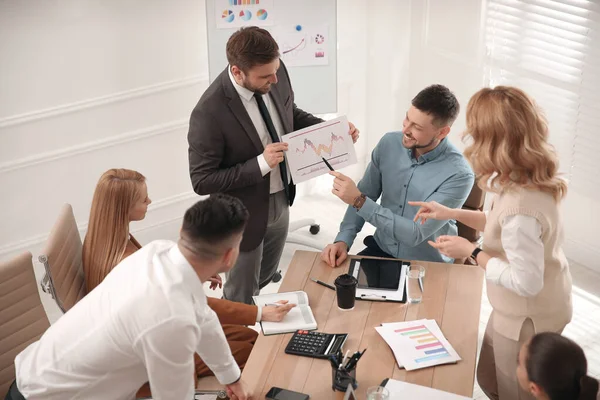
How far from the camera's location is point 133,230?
5000mm

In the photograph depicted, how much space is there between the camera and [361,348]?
101 inches

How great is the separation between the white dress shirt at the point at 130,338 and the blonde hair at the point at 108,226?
699 mm

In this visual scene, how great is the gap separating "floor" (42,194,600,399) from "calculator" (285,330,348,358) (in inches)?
52.9

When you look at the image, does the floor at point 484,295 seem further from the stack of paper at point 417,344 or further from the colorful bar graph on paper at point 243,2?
the colorful bar graph on paper at point 243,2

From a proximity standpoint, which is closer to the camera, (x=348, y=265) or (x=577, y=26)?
(x=348, y=265)

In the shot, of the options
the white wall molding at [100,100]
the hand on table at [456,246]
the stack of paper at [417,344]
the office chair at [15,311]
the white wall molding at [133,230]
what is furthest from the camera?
the white wall molding at [133,230]

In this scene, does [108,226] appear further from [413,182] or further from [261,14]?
[261,14]

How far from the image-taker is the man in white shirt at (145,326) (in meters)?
2.01

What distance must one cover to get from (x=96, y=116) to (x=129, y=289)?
9.24 feet

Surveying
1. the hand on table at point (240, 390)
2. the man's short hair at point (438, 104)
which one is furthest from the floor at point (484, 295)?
the hand on table at point (240, 390)

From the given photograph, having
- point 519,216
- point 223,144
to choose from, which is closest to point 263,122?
point 223,144

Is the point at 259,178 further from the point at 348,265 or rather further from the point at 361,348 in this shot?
the point at 361,348

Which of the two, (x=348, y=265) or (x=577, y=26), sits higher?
(x=577, y=26)

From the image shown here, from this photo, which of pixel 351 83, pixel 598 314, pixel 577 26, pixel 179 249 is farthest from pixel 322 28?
pixel 179 249
